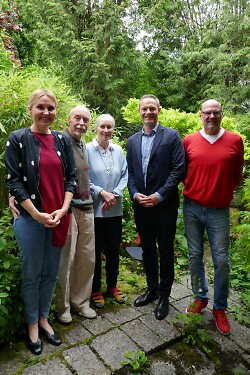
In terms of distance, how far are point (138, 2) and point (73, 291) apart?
→ 10447mm

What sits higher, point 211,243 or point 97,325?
point 211,243

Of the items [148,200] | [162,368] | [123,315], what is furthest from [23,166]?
[162,368]

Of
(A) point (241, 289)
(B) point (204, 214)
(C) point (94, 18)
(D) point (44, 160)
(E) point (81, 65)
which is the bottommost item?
(A) point (241, 289)

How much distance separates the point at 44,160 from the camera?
207 centimetres

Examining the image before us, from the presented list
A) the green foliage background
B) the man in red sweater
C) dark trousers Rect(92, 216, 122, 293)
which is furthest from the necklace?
the green foliage background

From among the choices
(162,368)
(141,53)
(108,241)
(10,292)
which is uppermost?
(141,53)

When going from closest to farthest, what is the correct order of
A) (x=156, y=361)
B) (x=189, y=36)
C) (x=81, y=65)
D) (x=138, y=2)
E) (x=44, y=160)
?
(x=44, y=160) < (x=156, y=361) < (x=81, y=65) < (x=138, y=2) < (x=189, y=36)

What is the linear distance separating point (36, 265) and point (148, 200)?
41.0 inches

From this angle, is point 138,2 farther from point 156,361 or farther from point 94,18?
point 156,361

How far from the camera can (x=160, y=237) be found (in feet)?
8.84

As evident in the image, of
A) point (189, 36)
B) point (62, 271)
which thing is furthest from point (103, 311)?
point (189, 36)

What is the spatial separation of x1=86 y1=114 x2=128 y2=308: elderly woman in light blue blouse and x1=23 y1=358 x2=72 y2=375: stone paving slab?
76 centimetres

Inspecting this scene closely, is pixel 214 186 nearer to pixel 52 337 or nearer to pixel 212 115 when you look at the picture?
pixel 212 115

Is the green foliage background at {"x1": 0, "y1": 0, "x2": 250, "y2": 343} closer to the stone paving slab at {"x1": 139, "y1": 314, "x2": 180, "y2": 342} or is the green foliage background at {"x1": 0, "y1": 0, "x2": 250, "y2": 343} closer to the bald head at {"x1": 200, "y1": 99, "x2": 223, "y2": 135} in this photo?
the bald head at {"x1": 200, "y1": 99, "x2": 223, "y2": 135}
